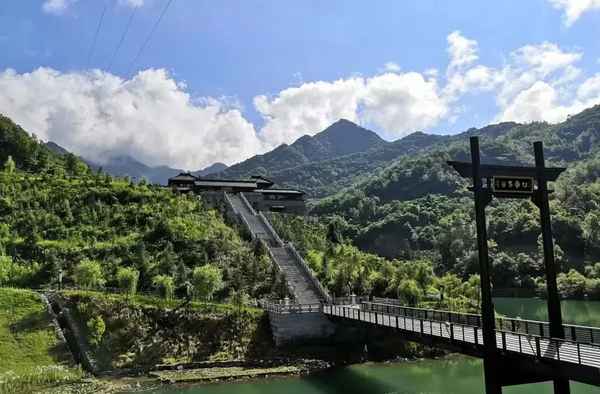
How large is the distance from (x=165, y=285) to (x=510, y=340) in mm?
25028

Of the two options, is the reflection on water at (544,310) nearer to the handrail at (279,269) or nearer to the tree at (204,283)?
the handrail at (279,269)

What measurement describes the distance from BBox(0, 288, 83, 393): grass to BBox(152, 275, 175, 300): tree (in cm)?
772

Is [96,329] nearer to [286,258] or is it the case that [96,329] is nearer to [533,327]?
[286,258]

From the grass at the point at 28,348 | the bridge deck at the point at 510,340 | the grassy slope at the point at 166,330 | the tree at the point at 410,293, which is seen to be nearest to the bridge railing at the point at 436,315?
the bridge deck at the point at 510,340

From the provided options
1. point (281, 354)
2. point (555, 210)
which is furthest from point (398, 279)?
point (555, 210)

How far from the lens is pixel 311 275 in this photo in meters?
44.4

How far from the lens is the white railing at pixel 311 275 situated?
41094mm

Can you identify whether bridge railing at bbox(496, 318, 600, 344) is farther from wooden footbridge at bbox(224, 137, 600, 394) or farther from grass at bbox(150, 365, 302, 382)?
grass at bbox(150, 365, 302, 382)

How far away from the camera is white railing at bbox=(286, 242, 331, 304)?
135 feet

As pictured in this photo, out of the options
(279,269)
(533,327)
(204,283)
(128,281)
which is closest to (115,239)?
(128,281)

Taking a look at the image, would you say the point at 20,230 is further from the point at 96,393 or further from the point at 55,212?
the point at 96,393

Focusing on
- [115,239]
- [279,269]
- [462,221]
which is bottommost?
[279,269]

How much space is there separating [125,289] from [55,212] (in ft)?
69.0

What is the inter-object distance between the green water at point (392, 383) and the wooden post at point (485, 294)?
7968 mm
